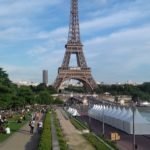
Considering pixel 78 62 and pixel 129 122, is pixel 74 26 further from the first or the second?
pixel 129 122

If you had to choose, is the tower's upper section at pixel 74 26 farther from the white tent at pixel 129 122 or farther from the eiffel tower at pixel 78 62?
the white tent at pixel 129 122

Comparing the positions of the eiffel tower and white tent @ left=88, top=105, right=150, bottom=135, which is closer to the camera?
white tent @ left=88, top=105, right=150, bottom=135

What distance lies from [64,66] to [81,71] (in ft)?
18.4

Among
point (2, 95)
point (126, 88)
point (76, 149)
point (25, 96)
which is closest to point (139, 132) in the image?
point (76, 149)

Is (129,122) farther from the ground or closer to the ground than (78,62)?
closer to the ground

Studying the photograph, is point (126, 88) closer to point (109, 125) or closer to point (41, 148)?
point (109, 125)

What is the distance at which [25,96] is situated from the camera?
102375 mm

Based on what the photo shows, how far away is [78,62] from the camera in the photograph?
161875mm

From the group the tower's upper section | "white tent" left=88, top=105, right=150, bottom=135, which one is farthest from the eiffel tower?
"white tent" left=88, top=105, right=150, bottom=135

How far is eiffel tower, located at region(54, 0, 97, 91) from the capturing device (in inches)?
6284

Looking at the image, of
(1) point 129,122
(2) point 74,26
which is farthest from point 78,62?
(1) point 129,122

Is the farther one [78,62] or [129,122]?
[78,62]

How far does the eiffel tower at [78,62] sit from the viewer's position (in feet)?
524

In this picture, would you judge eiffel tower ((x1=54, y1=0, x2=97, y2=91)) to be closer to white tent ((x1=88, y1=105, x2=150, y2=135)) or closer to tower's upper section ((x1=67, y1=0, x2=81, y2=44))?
tower's upper section ((x1=67, y1=0, x2=81, y2=44))
